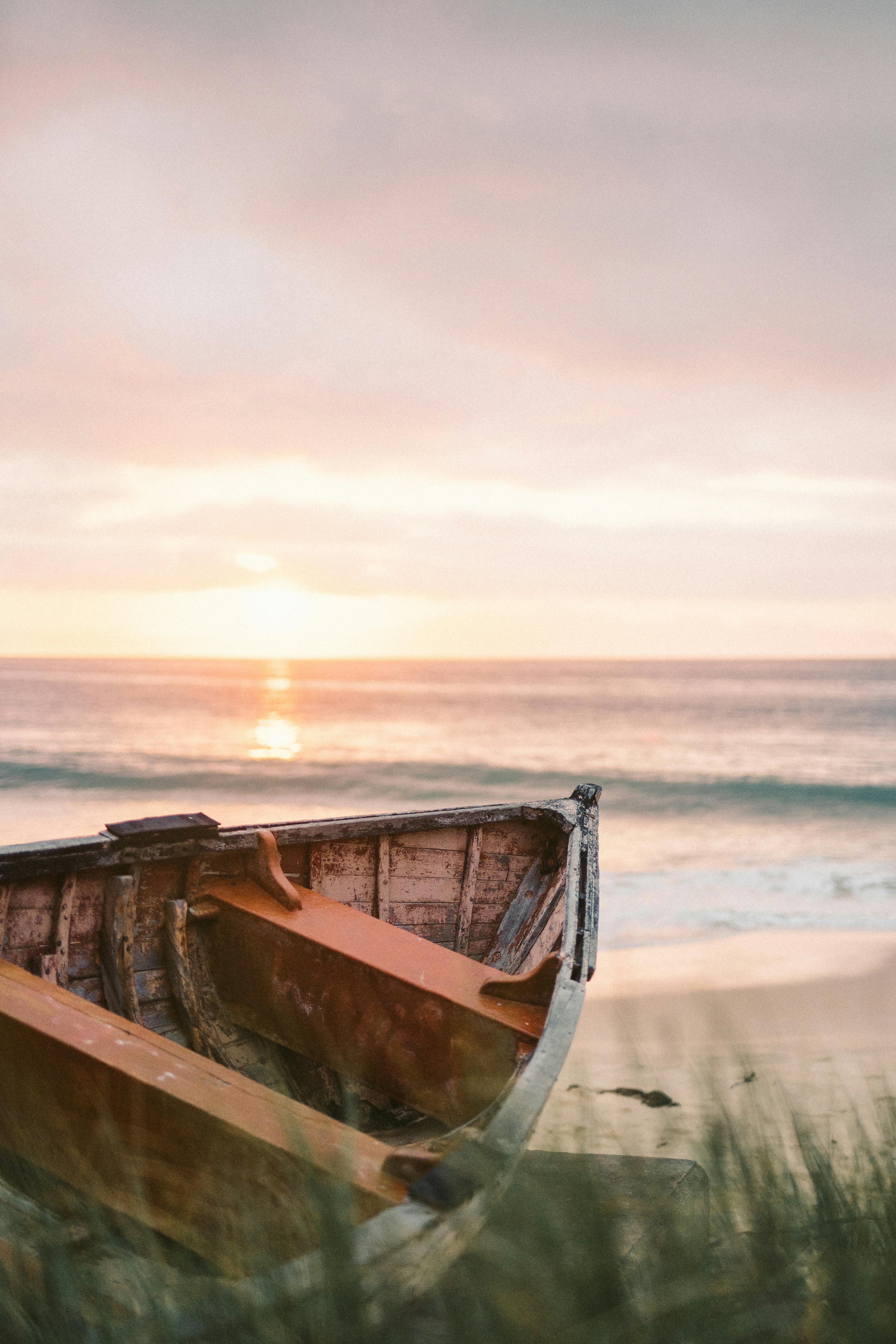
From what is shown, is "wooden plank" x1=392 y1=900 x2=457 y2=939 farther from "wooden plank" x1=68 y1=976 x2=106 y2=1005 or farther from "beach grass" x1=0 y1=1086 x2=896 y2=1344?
"beach grass" x1=0 y1=1086 x2=896 y2=1344

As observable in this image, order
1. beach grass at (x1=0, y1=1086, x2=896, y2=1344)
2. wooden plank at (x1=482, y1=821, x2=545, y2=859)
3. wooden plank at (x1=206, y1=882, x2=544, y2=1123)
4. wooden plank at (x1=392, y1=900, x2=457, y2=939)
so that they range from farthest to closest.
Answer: wooden plank at (x1=482, y1=821, x2=545, y2=859)
wooden plank at (x1=392, y1=900, x2=457, y2=939)
wooden plank at (x1=206, y1=882, x2=544, y2=1123)
beach grass at (x1=0, y1=1086, x2=896, y2=1344)

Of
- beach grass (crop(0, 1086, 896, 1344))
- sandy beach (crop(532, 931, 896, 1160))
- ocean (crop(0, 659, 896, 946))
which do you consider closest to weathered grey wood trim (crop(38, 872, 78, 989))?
beach grass (crop(0, 1086, 896, 1344))

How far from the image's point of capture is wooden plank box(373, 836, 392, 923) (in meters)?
4.77

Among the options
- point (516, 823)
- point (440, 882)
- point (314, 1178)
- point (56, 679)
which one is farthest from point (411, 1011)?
point (56, 679)

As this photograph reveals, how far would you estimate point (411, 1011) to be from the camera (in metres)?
3.11

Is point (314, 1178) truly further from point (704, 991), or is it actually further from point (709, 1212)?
point (704, 991)

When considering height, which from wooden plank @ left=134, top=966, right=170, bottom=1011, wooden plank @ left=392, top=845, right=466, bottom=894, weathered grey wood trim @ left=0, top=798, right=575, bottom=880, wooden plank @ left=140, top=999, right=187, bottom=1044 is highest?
weathered grey wood trim @ left=0, top=798, right=575, bottom=880

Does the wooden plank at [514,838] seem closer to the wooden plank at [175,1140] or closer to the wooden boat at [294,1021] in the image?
the wooden boat at [294,1021]

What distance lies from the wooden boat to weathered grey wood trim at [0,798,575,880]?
1 cm

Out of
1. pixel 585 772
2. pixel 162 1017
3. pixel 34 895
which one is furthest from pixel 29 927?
pixel 585 772

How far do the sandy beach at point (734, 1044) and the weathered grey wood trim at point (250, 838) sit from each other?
1.25 meters

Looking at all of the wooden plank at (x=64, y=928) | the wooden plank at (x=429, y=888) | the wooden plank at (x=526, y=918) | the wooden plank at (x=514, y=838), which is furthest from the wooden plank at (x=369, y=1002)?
the wooden plank at (x=514, y=838)

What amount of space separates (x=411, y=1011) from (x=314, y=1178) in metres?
1.29

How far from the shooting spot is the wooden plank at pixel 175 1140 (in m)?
2.04
